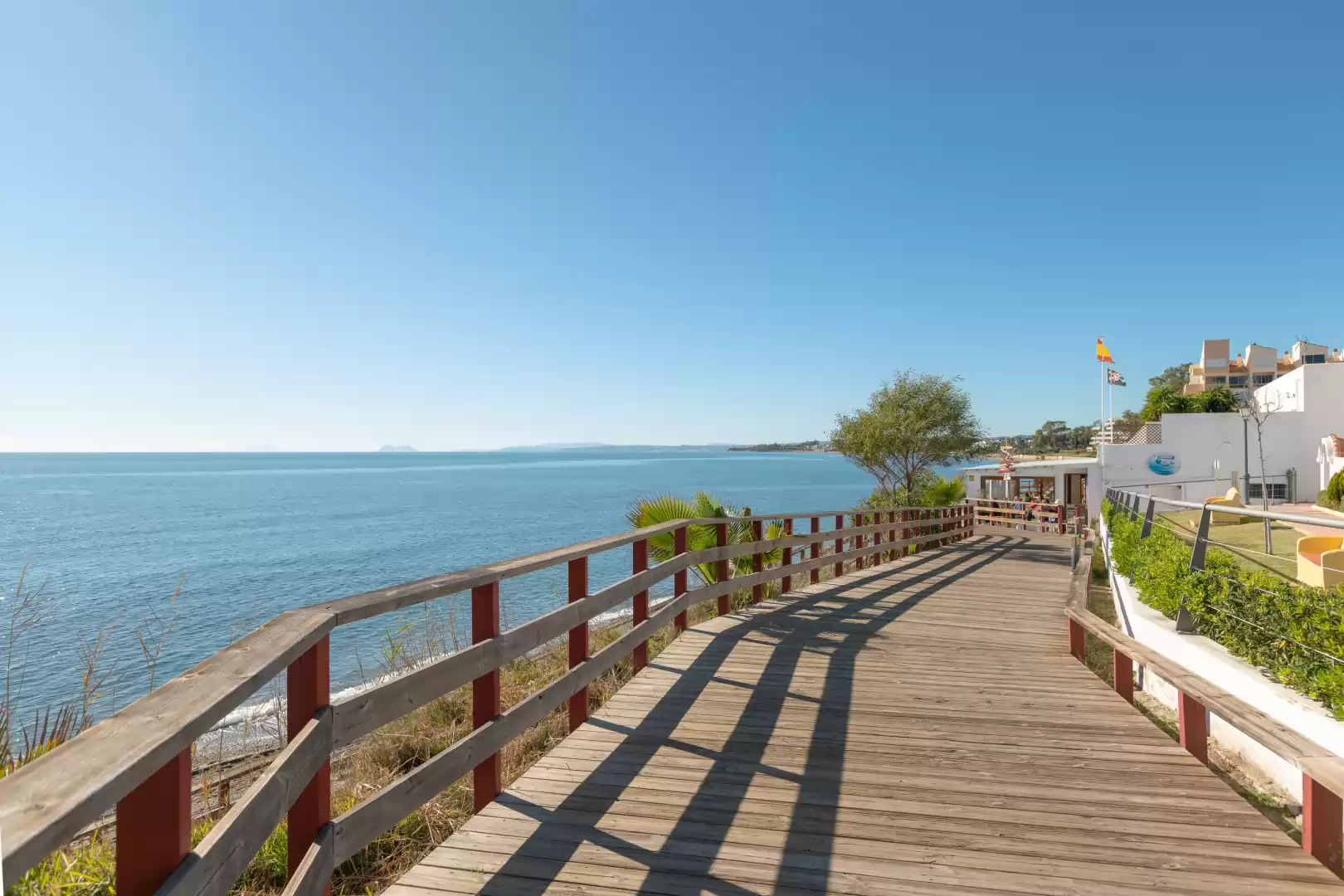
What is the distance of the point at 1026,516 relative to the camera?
25.7 m

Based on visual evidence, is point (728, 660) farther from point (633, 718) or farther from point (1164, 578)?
point (1164, 578)

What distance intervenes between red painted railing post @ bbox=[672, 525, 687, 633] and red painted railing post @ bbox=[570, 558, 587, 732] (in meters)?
1.88

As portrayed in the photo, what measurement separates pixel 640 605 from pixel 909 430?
64.6 ft

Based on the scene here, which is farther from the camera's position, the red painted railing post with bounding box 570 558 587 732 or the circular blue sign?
the circular blue sign

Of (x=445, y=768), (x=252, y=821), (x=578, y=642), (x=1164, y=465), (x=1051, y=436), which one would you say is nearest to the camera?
(x=252, y=821)

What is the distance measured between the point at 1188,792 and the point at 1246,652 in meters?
1.98

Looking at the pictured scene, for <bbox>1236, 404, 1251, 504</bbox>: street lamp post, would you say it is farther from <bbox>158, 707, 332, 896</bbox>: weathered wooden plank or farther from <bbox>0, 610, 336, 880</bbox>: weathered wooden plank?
<bbox>0, 610, 336, 880</bbox>: weathered wooden plank

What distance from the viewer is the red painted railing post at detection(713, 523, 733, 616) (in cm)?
746

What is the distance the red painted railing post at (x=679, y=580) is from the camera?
636cm

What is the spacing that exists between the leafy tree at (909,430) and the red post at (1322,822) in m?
21.3

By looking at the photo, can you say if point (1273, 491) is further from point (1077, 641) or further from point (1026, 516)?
point (1077, 641)

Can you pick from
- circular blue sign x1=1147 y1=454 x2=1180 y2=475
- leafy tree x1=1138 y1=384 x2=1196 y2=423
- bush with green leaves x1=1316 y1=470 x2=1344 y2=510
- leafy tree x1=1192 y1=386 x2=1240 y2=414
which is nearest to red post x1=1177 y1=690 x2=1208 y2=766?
bush with green leaves x1=1316 y1=470 x2=1344 y2=510

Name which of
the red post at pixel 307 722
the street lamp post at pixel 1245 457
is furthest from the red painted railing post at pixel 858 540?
the street lamp post at pixel 1245 457

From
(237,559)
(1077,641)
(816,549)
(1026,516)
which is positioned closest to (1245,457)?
(1026,516)
